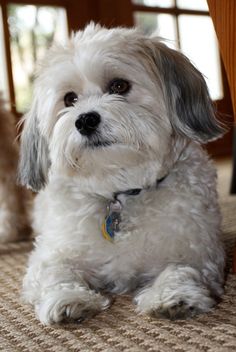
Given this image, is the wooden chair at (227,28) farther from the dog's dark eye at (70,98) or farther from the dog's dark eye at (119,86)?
the dog's dark eye at (70,98)

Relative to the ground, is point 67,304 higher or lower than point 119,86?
lower

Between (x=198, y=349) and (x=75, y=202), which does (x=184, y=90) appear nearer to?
(x=75, y=202)

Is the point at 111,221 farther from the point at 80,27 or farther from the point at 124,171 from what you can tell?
the point at 80,27

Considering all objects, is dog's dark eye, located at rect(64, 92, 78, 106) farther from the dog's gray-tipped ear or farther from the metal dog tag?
the metal dog tag

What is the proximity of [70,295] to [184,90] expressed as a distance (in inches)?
22.6

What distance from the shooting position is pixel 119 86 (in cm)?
133

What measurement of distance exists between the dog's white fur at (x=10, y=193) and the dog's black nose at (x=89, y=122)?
3.28 ft

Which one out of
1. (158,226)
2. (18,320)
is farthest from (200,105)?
(18,320)

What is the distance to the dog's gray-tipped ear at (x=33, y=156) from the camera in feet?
4.81

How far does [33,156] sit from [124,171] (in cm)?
29

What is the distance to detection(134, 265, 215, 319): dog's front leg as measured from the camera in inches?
44.3

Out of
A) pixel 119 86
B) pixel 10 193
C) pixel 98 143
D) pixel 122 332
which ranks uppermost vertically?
pixel 119 86

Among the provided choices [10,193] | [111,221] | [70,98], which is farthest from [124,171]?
[10,193]

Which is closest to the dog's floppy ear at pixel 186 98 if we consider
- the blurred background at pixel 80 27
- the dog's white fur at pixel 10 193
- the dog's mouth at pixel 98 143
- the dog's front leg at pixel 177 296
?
the dog's mouth at pixel 98 143
